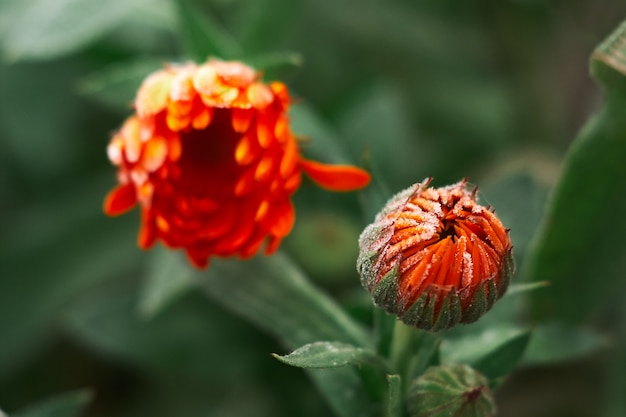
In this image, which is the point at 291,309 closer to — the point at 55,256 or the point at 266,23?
the point at 266,23

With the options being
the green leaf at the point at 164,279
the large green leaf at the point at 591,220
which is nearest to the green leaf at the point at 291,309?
the green leaf at the point at 164,279

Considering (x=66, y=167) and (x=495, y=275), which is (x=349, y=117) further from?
(x=495, y=275)

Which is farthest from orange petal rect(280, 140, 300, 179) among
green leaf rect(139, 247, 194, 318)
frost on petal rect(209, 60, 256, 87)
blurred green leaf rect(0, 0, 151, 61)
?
blurred green leaf rect(0, 0, 151, 61)

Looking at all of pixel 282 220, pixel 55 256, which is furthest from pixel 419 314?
pixel 55 256

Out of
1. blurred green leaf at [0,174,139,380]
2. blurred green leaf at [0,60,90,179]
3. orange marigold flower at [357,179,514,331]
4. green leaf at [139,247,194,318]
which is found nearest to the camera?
orange marigold flower at [357,179,514,331]

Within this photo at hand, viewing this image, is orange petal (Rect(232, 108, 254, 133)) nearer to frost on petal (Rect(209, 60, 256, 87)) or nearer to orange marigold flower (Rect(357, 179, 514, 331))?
frost on petal (Rect(209, 60, 256, 87))

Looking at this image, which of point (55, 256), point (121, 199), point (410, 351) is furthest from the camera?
point (55, 256)

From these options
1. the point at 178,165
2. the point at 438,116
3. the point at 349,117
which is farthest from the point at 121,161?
the point at 438,116
